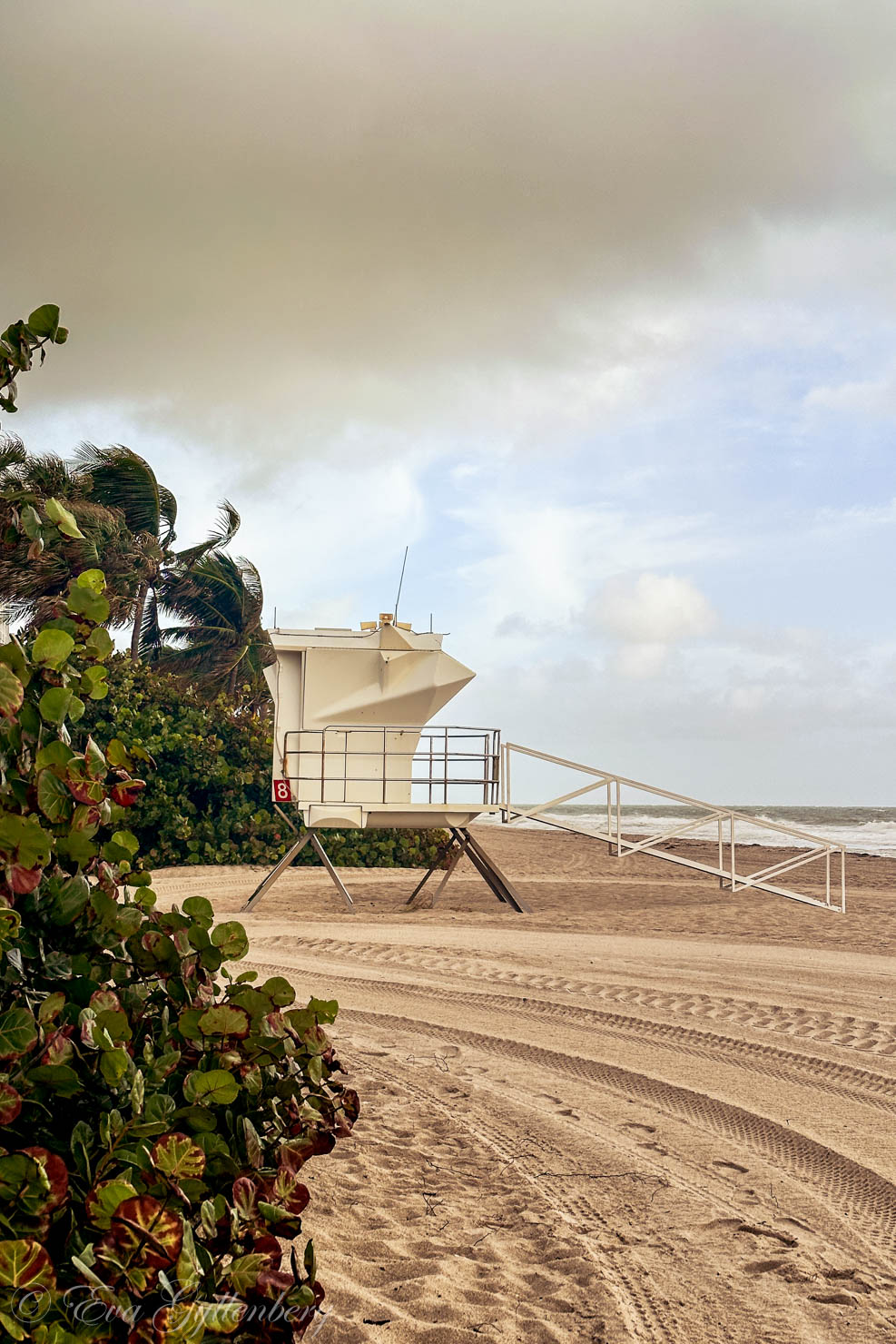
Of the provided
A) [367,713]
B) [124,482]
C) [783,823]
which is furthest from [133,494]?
[783,823]

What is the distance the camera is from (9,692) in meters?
2.10

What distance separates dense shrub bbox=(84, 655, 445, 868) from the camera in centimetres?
1938

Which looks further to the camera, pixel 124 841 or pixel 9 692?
pixel 124 841

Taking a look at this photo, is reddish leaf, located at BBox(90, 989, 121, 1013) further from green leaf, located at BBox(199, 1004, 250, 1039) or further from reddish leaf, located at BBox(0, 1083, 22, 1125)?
reddish leaf, located at BBox(0, 1083, 22, 1125)

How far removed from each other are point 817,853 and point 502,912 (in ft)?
16.2

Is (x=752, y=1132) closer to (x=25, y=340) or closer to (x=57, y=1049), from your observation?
(x=57, y=1049)

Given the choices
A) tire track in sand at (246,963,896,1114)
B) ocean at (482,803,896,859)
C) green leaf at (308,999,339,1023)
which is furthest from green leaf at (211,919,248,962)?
ocean at (482,803,896,859)

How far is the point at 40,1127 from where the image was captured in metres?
2.15

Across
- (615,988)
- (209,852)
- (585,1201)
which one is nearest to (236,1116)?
(585,1201)

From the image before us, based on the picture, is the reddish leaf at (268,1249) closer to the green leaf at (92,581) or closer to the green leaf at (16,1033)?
the green leaf at (16,1033)

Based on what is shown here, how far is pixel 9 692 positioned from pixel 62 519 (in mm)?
456

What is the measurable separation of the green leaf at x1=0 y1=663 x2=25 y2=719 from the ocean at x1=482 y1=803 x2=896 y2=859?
31.6 m

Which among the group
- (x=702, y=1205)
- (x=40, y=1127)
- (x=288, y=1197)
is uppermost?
(x=40, y=1127)

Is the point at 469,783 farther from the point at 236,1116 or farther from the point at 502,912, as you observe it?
the point at 236,1116
